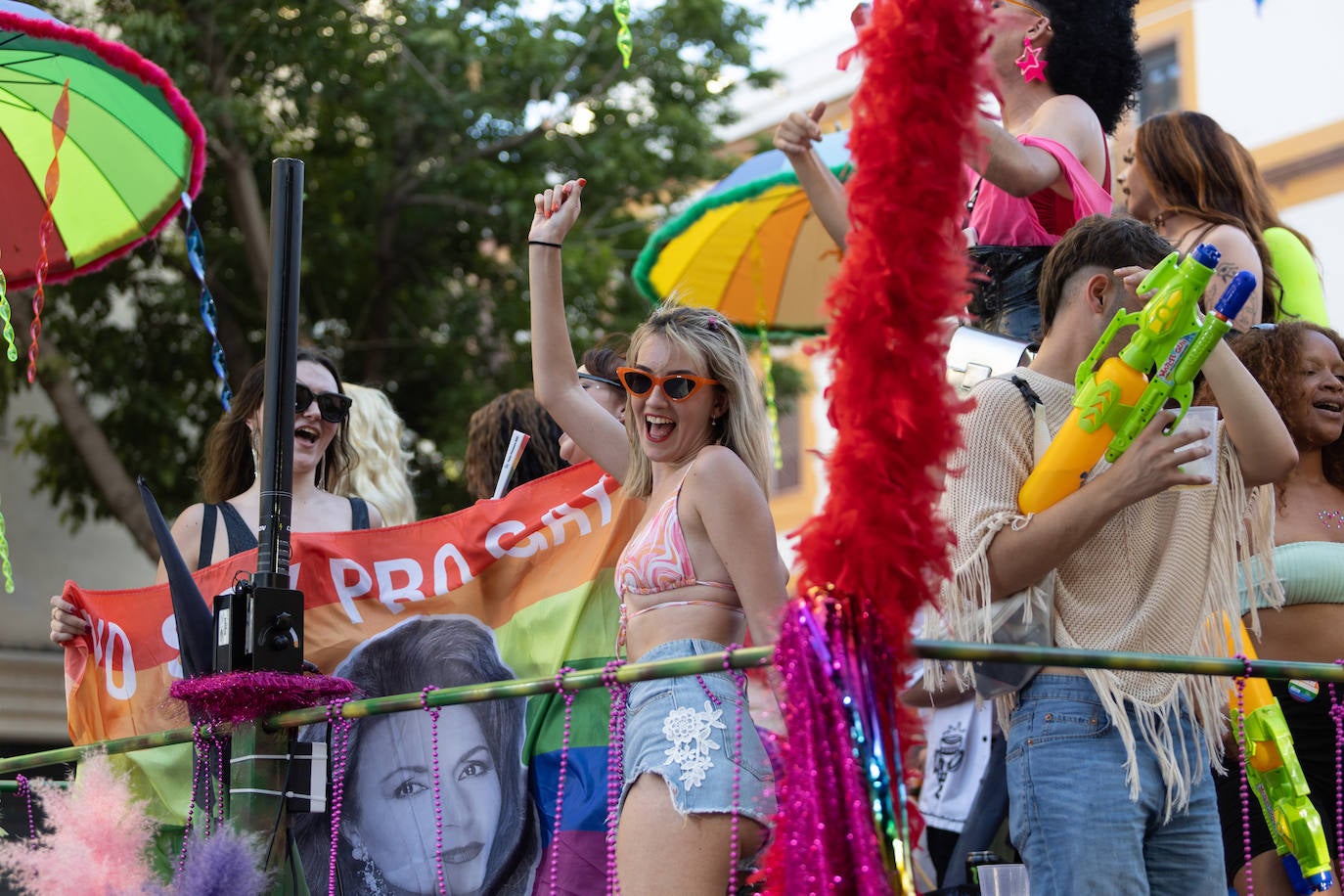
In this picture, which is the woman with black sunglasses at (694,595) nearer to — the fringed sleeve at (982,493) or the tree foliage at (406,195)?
the fringed sleeve at (982,493)

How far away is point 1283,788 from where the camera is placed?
11.6 ft

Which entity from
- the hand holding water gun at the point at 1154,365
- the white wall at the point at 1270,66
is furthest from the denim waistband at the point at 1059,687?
the white wall at the point at 1270,66

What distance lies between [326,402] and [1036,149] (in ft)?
7.00

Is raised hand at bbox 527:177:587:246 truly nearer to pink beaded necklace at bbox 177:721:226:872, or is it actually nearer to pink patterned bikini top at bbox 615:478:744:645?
pink patterned bikini top at bbox 615:478:744:645

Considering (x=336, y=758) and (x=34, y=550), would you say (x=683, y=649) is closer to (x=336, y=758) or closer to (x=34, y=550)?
(x=336, y=758)

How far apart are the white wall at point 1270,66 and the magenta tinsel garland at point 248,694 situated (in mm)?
14303

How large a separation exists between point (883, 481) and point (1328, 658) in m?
2.05

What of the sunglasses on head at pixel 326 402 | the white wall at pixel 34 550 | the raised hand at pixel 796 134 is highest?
the white wall at pixel 34 550

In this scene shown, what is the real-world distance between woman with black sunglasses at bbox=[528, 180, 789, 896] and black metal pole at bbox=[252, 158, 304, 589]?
0.73 m

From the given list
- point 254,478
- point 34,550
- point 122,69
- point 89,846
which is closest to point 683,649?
point 89,846

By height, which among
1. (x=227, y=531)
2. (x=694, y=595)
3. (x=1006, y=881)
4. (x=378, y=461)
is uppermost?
(x=378, y=461)

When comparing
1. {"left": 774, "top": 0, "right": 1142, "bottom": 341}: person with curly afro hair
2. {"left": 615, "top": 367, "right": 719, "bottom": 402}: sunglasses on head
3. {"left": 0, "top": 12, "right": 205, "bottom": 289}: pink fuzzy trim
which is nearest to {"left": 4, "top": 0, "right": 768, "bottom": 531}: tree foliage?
{"left": 0, "top": 12, "right": 205, "bottom": 289}: pink fuzzy trim

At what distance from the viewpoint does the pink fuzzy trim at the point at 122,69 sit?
14.7 feet

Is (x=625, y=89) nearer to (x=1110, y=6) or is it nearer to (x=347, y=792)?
(x=1110, y=6)
